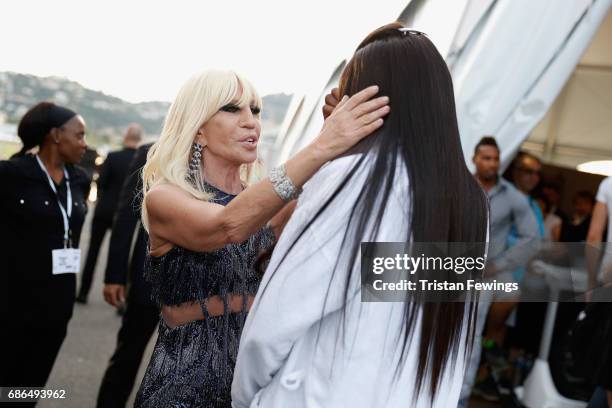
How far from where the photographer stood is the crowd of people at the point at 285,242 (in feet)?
5.11

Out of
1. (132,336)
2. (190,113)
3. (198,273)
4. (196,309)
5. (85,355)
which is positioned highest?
(190,113)

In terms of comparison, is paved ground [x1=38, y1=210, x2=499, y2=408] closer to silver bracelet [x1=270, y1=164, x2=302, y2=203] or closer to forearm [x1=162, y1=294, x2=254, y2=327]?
forearm [x1=162, y1=294, x2=254, y2=327]

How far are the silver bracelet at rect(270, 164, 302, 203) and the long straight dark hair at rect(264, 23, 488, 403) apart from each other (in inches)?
10.5

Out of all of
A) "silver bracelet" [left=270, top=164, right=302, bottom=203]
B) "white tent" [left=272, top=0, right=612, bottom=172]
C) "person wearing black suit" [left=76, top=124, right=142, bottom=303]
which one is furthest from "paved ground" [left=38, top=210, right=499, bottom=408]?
"silver bracelet" [left=270, top=164, right=302, bottom=203]

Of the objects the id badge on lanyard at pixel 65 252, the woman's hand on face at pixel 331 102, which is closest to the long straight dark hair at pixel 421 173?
the woman's hand on face at pixel 331 102

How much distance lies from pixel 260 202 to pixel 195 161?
21.5 inches

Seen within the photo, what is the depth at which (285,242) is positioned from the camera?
161 cm

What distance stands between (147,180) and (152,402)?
2.38ft

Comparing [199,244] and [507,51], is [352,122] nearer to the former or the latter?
[199,244]

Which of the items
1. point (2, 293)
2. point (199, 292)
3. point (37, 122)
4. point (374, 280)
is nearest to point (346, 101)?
point (374, 280)

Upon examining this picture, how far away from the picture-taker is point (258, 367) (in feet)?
5.35

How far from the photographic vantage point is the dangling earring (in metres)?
2.32

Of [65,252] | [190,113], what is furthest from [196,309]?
[65,252]

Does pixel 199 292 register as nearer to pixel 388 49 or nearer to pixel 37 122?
pixel 388 49
